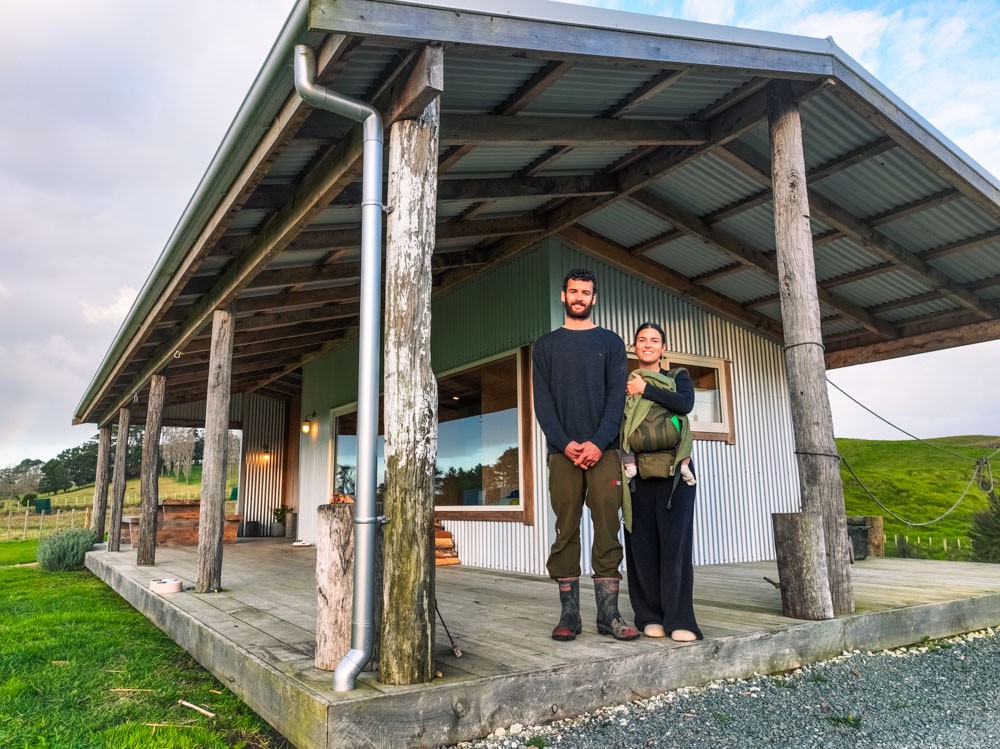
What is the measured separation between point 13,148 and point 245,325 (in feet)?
260

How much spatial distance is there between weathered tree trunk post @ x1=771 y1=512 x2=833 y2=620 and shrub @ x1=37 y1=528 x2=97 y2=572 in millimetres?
9668

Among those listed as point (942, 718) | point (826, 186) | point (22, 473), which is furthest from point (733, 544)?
point (22, 473)

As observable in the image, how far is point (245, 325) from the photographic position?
664 centimetres

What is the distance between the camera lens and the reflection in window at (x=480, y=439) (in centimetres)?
616

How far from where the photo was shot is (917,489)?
17.8 meters

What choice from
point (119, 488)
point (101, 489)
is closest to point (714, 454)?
point (119, 488)

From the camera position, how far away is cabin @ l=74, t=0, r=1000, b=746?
259 cm

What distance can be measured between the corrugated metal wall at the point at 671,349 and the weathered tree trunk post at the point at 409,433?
11.0 ft

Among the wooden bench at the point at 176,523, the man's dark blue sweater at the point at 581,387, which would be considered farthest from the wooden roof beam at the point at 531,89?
the wooden bench at the point at 176,523

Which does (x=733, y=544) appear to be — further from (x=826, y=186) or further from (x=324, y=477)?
(x=324, y=477)

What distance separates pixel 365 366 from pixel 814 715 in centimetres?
204

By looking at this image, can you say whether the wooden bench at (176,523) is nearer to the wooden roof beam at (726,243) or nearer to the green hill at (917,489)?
the wooden roof beam at (726,243)

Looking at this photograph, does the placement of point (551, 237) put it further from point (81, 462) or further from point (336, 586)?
point (81, 462)

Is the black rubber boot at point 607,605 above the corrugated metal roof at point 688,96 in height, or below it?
below
